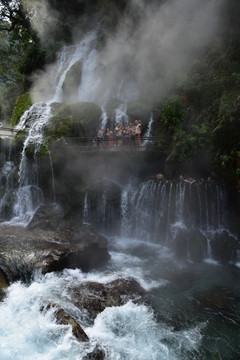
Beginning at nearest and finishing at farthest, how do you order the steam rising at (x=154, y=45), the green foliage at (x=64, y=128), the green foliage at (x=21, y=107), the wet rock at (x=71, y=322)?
the wet rock at (x=71, y=322)
the green foliage at (x=64, y=128)
the steam rising at (x=154, y=45)
the green foliage at (x=21, y=107)

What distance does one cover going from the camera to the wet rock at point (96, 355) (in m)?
5.66

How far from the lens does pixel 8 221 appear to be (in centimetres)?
1434

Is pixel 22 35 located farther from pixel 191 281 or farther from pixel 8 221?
pixel 191 281

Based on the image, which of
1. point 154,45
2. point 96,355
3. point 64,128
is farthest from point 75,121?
point 96,355

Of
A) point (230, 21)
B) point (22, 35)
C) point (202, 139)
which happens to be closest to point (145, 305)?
point (202, 139)

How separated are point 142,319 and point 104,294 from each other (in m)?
1.36

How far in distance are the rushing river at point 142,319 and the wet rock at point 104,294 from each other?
0.19m

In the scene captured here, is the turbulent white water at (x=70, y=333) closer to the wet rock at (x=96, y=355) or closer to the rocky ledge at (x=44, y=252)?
the wet rock at (x=96, y=355)

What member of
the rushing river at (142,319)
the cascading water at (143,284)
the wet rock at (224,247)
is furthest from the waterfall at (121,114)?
the rushing river at (142,319)

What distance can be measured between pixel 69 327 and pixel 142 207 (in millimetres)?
7804

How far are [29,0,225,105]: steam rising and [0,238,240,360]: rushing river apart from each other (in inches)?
471

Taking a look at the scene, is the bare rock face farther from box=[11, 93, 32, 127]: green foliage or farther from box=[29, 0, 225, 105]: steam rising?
box=[11, 93, 32, 127]: green foliage

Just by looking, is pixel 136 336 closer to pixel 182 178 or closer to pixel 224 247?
pixel 224 247

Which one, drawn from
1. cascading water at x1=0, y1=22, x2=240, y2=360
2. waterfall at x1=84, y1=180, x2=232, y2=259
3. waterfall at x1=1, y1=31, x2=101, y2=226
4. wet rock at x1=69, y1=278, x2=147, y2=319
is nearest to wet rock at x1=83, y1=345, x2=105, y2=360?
cascading water at x1=0, y1=22, x2=240, y2=360
